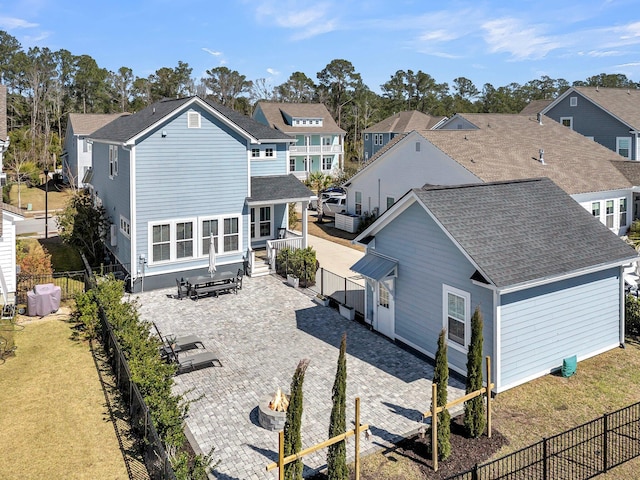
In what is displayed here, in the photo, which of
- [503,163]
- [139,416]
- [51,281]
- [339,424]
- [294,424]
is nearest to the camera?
[294,424]

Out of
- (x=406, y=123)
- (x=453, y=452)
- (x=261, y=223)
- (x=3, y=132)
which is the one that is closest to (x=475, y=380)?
(x=453, y=452)

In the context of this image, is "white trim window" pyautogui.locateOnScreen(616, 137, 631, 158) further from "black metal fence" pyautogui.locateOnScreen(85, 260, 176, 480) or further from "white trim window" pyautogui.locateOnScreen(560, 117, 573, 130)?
"black metal fence" pyautogui.locateOnScreen(85, 260, 176, 480)

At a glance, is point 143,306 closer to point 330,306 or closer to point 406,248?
point 330,306

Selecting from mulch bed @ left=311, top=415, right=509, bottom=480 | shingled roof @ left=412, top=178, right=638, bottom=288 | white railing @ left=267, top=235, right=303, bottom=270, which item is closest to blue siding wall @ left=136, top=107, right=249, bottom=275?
white railing @ left=267, top=235, right=303, bottom=270

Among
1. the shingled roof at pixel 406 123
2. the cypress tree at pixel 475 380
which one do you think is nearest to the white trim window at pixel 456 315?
the cypress tree at pixel 475 380

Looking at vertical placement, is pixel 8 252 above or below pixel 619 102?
below

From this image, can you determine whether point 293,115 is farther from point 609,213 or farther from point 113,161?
point 609,213

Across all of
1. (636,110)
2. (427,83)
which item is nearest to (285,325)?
(636,110)
